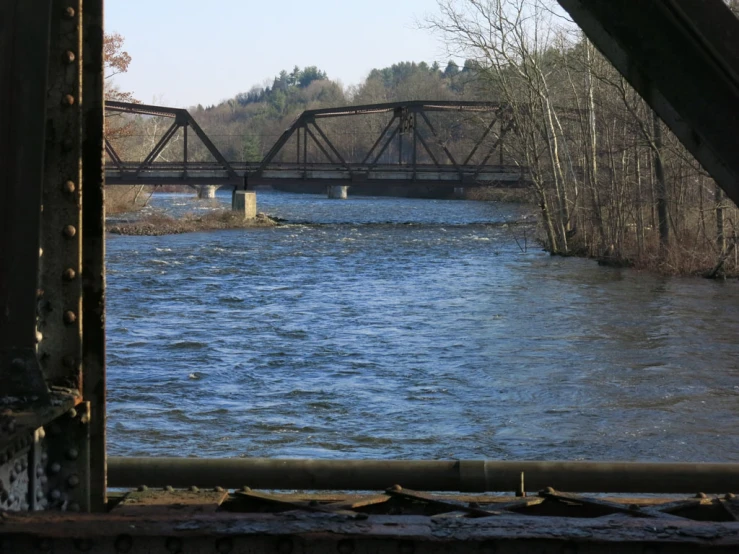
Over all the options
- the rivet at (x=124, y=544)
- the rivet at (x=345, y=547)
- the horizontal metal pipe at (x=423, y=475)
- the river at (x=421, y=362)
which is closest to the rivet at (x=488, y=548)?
the rivet at (x=345, y=547)

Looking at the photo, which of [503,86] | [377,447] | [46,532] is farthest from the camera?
[503,86]

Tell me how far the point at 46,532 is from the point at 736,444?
7928 mm

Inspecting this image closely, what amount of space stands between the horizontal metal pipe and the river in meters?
4.28

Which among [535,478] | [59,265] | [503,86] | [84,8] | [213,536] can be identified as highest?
[503,86]

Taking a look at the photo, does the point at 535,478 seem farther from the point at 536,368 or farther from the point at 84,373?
the point at 536,368

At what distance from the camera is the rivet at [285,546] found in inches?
104

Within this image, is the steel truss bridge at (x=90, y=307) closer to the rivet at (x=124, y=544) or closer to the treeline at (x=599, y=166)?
the rivet at (x=124, y=544)

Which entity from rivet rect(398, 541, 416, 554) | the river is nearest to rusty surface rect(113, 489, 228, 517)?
rivet rect(398, 541, 416, 554)

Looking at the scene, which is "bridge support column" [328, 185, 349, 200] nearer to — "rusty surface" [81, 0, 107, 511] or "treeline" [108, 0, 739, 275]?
"treeline" [108, 0, 739, 275]

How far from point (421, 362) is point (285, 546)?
1115cm

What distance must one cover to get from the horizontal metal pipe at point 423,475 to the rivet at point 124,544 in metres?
1.64

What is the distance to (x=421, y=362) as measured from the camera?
1375 cm

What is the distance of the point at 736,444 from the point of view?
9.11 m

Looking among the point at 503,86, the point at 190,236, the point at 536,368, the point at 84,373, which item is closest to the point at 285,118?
the point at 190,236
